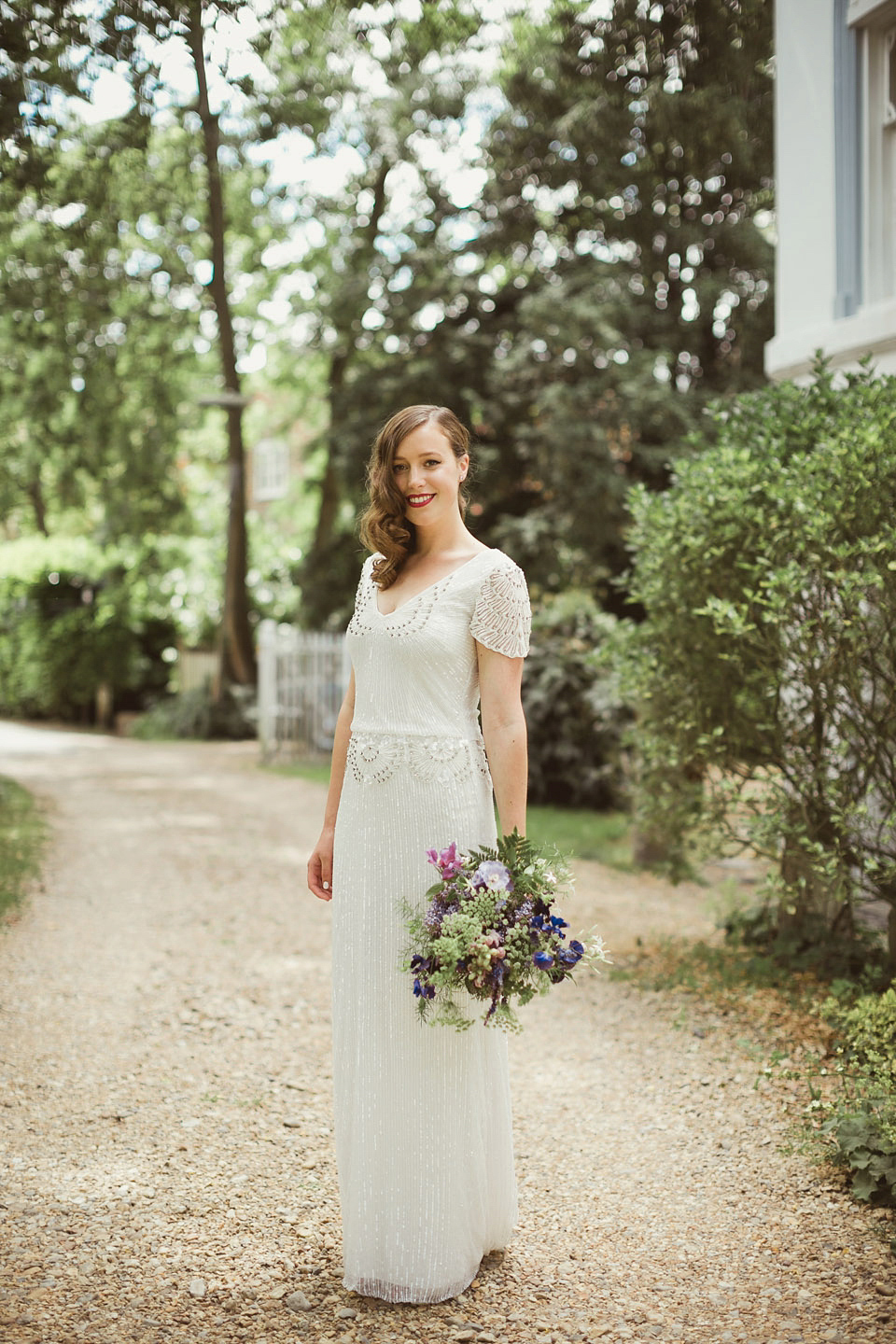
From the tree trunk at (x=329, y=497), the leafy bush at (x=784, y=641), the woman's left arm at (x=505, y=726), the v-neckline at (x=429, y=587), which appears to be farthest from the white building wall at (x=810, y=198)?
the tree trunk at (x=329, y=497)

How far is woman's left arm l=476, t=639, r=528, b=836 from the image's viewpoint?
2770mm

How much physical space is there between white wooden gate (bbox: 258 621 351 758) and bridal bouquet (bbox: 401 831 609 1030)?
472 inches

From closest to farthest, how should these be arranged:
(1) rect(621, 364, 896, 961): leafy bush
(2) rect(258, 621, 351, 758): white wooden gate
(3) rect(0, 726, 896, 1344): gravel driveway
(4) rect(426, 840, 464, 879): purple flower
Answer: (4) rect(426, 840, 464, 879): purple flower, (3) rect(0, 726, 896, 1344): gravel driveway, (1) rect(621, 364, 896, 961): leafy bush, (2) rect(258, 621, 351, 758): white wooden gate

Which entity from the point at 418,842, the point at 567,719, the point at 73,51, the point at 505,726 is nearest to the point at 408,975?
the point at 418,842

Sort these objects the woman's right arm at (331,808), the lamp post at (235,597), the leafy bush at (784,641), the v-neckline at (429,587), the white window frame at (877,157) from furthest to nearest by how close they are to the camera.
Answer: the lamp post at (235,597)
the white window frame at (877,157)
the leafy bush at (784,641)
the woman's right arm at (331,808)
the v-neckline at (429,587)

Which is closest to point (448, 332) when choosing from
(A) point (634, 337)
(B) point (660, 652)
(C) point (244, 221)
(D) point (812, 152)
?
(A) point (634, 337)

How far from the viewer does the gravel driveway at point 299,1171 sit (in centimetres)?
272

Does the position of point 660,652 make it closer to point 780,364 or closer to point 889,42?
point 780,364

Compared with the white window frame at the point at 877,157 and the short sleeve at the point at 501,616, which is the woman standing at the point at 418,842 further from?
the white window frame at the point at 877,157

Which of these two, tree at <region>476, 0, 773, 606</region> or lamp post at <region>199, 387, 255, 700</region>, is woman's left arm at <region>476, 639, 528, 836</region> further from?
lamp post at <region>199, 387, 255, 700</region>

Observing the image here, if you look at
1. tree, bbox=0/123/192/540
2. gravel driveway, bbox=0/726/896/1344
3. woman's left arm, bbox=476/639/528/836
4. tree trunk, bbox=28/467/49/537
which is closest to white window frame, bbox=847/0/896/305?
gravel driveway, bbox=0/726/896/1344

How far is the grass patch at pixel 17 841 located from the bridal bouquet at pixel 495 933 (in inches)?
191

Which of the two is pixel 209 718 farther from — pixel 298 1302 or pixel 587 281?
pixel 298 1302

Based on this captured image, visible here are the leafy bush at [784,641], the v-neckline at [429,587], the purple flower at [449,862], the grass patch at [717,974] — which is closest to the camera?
the purple flower at [449,862]
